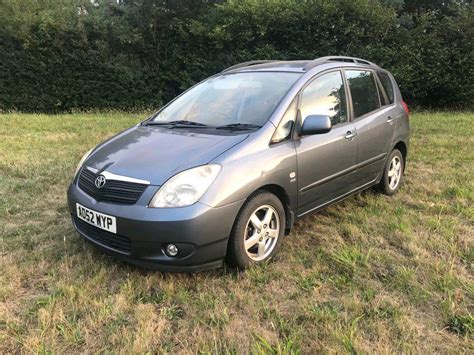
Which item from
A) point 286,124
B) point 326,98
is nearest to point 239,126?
point 286,124

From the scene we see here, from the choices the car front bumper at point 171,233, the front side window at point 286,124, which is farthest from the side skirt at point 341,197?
the car front bumper at point 171,233

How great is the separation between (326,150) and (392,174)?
1598mm

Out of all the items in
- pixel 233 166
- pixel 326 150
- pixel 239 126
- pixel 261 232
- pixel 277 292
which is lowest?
pixel 277 292

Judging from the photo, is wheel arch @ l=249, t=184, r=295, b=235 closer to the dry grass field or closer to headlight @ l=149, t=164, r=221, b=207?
the dry grass field

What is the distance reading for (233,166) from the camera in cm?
305

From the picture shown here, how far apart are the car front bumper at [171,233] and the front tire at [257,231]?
0.28 ft

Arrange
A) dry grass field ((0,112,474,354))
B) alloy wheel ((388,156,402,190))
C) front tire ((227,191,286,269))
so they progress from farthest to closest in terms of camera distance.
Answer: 1. alloy wheel ((388,156,402,190))
2. front tire ((227,191,286,269))
3. dry grass field ((0,112,474,354))

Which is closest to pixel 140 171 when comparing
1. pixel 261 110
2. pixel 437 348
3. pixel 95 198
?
pixel 95 198

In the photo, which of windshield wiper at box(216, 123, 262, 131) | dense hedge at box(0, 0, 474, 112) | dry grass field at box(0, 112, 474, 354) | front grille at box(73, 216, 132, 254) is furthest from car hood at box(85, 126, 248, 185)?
dense hedge at box(0, 0, 474, 112)

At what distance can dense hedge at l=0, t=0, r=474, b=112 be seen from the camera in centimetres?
1289

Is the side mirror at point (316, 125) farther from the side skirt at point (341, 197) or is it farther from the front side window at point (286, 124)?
the side skirt at point (341, 197)

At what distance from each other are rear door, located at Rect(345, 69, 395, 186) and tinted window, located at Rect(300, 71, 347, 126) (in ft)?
0.60

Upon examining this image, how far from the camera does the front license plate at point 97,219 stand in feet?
9.82

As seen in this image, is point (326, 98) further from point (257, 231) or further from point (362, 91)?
point (257, 231)
